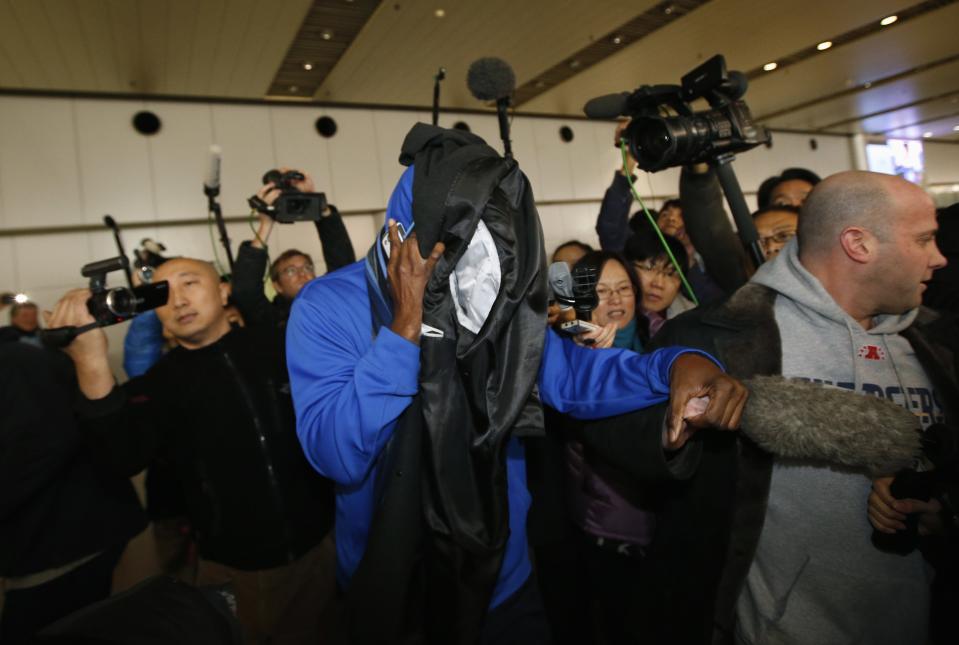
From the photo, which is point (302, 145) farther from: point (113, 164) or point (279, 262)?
point (279, 262)

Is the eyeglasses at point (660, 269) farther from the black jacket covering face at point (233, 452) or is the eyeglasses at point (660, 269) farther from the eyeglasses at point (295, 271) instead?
the eyeglasses at point (295, 271)

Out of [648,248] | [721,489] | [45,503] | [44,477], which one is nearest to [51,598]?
[45,503]

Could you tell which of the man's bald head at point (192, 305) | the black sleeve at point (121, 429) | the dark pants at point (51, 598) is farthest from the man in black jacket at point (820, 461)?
the dark pants at point (51, 598)

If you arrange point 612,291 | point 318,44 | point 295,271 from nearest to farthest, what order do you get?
1. point 612,291
2. point 295,271
3. point 318,44

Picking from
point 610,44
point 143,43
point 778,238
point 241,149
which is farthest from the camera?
point 241,149

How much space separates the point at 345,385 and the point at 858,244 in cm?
126

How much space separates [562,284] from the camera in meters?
1.13

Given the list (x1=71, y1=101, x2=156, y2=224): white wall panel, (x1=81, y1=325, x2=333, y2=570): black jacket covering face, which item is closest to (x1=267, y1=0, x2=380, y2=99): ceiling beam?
(x1=71, y1=101, x2=156, y2=224): white wall panel

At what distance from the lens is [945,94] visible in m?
8.34

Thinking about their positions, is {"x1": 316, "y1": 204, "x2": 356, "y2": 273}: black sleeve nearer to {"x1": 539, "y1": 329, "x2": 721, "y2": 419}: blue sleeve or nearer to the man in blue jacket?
the man in blue jacket

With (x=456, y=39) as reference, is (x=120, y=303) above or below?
below

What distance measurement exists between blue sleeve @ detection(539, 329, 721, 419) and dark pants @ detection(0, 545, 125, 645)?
5.66 feet

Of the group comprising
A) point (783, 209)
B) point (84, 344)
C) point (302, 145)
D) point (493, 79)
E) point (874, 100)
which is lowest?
point (84, 344)

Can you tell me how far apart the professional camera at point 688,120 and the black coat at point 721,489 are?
15.4 inches
